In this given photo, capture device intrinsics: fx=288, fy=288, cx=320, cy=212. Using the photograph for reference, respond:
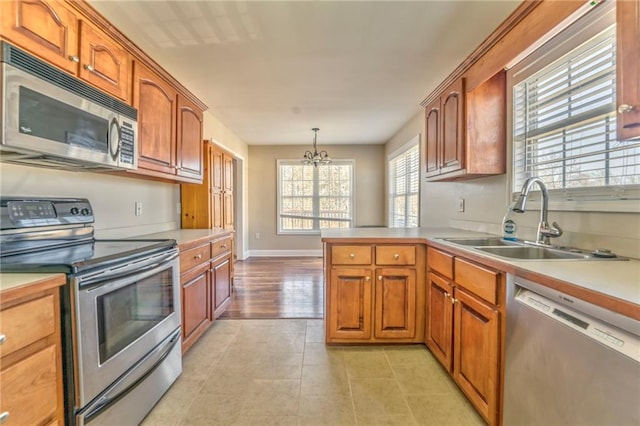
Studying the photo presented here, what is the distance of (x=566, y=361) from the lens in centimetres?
101

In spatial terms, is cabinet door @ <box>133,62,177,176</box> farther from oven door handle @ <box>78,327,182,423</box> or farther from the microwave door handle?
oven door handle @ <box>78,327,182,423</box>

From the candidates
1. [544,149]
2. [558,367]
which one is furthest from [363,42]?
[558,367]

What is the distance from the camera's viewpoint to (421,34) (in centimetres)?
205

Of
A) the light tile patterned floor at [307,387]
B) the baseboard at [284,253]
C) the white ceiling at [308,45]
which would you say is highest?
the white ceiling at [308,45]

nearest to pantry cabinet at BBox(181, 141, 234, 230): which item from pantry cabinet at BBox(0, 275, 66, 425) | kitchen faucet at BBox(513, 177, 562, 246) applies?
pantry cabinet at BBox(0, 275, 66, 425)

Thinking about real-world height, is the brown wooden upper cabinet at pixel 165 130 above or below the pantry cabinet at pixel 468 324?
above

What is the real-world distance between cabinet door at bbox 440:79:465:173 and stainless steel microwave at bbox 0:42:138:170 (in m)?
2.38

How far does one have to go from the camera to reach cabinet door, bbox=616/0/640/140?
40.8 inches

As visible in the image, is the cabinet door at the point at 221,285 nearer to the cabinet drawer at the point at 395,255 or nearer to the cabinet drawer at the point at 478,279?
the cabinet drawer at the point at 395,255

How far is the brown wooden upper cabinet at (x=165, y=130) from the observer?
83.0 inches

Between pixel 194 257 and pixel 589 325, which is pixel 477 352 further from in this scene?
pixel 194 257

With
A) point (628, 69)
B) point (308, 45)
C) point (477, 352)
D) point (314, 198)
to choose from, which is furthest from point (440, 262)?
point (314, 198)

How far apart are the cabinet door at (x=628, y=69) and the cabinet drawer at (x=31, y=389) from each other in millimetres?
2327

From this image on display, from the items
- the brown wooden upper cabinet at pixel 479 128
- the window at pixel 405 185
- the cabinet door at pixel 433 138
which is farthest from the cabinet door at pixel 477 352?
the window at pixel 405 185
